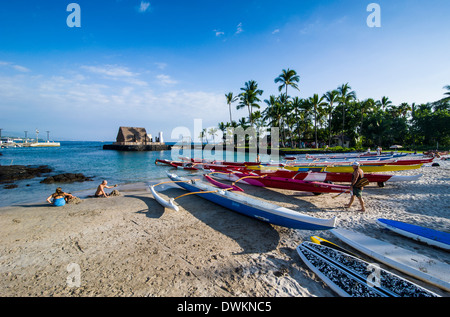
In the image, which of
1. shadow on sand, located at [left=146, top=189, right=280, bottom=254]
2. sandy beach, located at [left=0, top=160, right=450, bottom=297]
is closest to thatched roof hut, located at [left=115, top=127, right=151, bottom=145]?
sandy beach, located at [left=0, top=160, right=450, bottom=297]

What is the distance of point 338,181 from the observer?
8.84 meters

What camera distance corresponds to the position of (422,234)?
160 inches

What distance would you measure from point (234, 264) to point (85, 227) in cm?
468

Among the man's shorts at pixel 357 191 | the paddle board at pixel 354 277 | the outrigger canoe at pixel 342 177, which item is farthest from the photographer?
the outrigger canoe at pixel 342 177

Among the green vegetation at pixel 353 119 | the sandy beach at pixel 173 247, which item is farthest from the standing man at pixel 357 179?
the green vegetation at pixel 353 119

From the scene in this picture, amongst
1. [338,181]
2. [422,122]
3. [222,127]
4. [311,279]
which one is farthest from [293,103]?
[311,279]

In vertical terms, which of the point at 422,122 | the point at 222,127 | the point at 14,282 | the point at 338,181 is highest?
the point at 222,127

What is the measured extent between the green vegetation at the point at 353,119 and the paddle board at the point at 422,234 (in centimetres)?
3232

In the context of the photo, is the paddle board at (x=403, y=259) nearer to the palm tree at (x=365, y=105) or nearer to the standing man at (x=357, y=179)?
the standing man at (x=357, y=179)

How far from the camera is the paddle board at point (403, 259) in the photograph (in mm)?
2913

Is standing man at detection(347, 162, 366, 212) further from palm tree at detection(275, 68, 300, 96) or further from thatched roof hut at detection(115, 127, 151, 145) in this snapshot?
thatched roof hut at detection(115, 127, 151, 145)

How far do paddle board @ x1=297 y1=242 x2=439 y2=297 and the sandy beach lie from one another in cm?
17

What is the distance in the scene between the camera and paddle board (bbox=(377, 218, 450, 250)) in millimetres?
3789
